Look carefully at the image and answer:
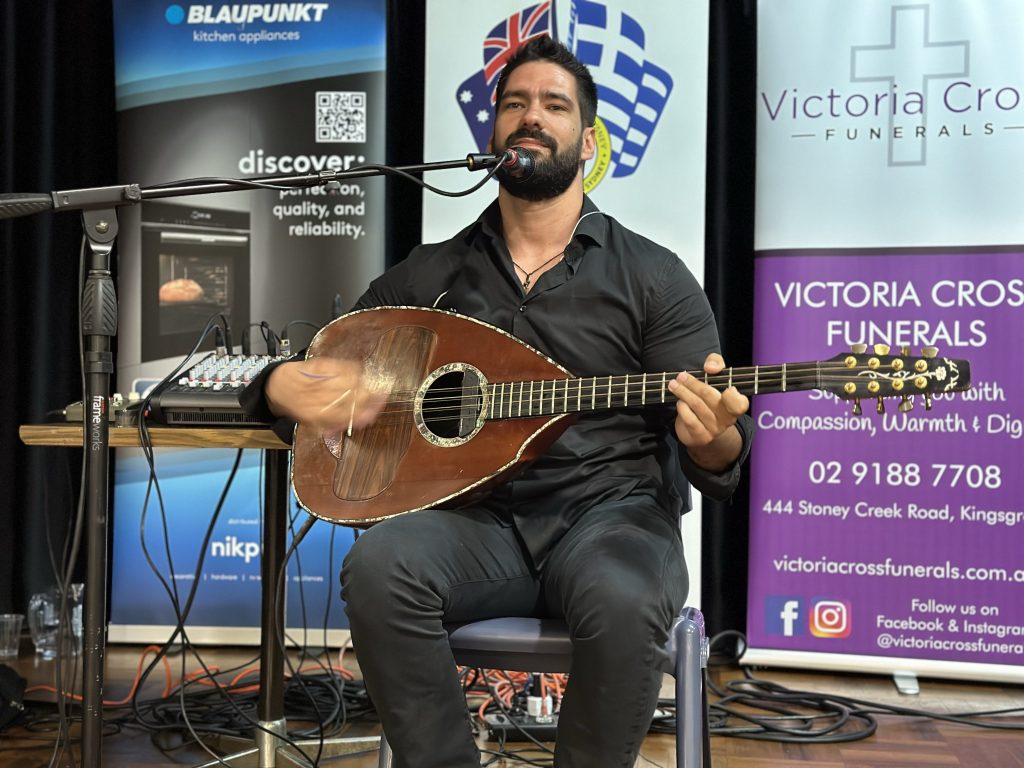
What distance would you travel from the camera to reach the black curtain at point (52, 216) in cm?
368

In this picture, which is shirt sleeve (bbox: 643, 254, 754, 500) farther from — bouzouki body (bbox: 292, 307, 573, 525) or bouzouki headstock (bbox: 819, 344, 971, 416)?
bouzouki headstock (bbox: 819, 344, 971, 416)

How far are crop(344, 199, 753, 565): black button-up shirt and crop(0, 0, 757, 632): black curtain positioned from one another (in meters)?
1.71

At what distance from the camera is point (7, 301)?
3697mm

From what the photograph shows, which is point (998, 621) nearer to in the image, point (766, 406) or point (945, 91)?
point (766, 406)

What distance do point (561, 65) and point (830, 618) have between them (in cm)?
188

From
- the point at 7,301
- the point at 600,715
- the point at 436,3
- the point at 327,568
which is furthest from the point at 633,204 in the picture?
the point at 7,301

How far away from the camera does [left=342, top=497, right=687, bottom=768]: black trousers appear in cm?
149

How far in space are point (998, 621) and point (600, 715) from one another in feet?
6.49

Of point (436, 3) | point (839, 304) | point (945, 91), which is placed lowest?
point (839, 304)

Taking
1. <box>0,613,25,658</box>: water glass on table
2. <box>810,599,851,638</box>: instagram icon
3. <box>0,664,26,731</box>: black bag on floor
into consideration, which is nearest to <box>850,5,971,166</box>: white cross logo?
<box>810,599,851,638</box>: instagram icon

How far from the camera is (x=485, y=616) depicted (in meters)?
1.70

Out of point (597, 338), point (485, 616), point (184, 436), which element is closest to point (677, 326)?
point (597, 338)

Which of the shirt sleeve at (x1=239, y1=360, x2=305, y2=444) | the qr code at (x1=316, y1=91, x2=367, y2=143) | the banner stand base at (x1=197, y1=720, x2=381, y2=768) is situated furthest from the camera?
the qr code at (x1=316, y1=91, x2=367, y2=143)

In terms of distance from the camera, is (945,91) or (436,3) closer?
(945,91)
